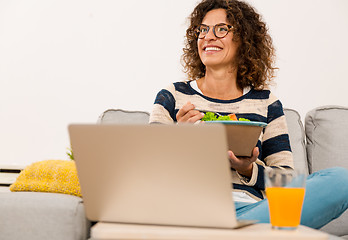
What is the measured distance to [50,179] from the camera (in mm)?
1689

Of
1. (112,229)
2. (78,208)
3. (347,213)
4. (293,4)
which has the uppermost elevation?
(293,4)

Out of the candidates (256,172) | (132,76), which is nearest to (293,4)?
(132,76)

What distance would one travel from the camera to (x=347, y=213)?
1975mm

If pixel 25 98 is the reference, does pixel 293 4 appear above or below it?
above

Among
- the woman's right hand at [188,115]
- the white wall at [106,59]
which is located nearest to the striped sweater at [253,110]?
the woman's right hand at [188,115]

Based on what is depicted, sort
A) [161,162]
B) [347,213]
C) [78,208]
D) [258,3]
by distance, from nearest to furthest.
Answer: [161,162] → [78,208] → [347,213] → [258,3]

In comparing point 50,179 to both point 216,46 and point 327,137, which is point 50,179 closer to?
point 216,46

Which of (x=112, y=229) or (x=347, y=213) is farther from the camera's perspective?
(x=347, y=213)

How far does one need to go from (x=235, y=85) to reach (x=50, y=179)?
2.86 ft

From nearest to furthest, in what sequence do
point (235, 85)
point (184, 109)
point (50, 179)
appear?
point (184, 109), point (50, 179), point (235, 85)

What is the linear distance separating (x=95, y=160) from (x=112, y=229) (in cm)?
12

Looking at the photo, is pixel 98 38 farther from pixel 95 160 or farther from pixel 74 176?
pixel 95 160

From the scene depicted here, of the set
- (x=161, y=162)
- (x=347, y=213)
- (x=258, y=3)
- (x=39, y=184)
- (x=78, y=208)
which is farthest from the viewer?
(x=258, y=3)

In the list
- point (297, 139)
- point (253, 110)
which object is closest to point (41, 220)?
point (253, 110)
